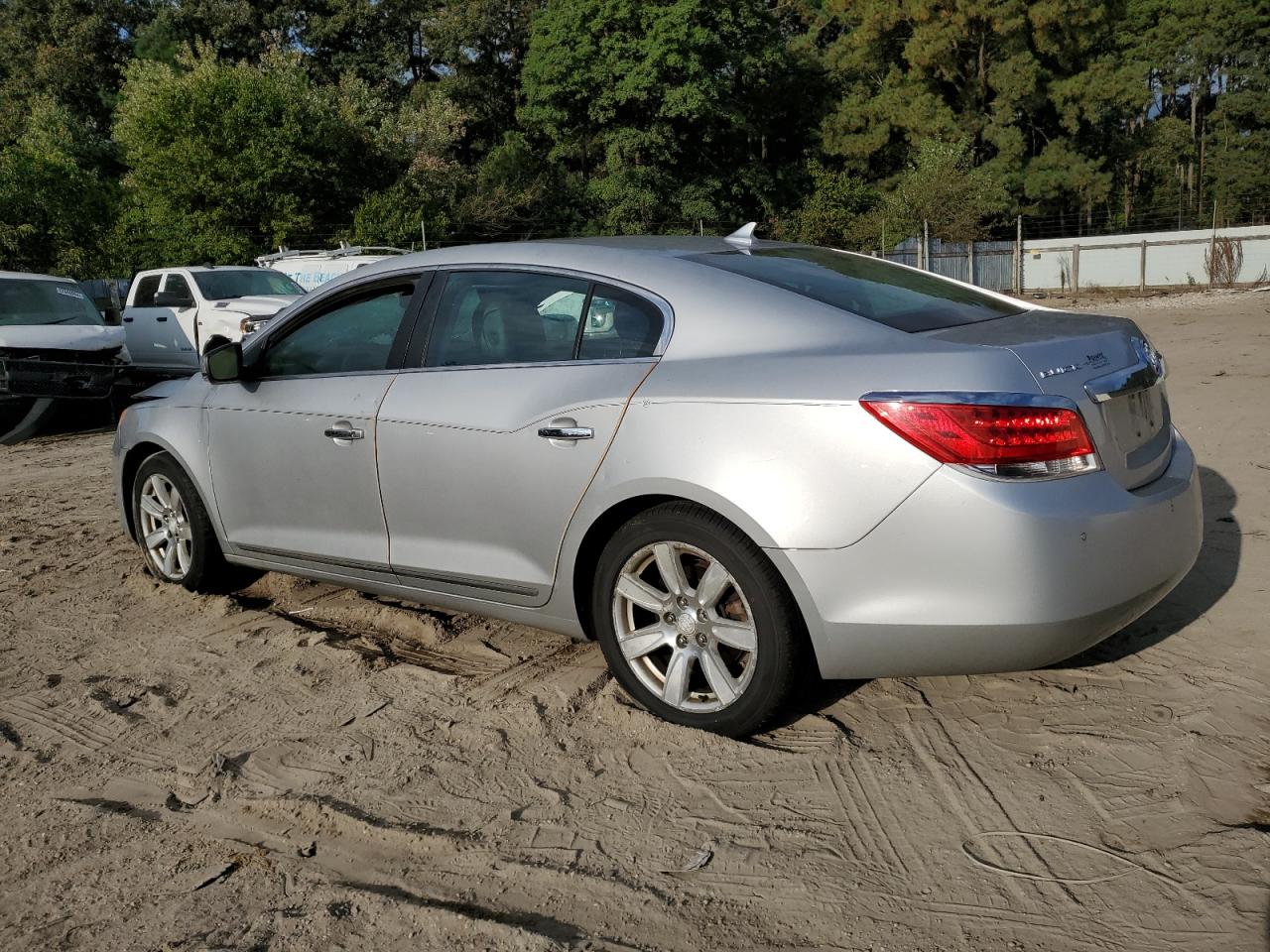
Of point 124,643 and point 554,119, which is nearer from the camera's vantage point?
point 124,643

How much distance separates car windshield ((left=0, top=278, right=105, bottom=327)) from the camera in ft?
40.2

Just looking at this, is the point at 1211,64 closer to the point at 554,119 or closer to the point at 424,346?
the point at 554,119

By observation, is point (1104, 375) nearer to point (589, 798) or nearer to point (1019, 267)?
point (589, 798)

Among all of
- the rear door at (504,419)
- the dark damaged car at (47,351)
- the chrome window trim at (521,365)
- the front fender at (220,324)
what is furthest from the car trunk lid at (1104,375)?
the front fender at (220,324)

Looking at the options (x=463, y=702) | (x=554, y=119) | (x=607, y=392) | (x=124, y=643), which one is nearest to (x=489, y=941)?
(x=463, y=702)

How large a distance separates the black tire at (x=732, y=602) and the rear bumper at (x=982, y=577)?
0.07m

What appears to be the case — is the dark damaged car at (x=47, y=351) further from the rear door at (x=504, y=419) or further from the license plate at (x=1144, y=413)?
the license plate at (x=1144, y=413)

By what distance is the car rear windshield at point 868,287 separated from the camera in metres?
3.50

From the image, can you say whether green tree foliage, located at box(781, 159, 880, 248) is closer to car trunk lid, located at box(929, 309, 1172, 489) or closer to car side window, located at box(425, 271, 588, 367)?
car side window, located at box(425, 271, 588, 367)

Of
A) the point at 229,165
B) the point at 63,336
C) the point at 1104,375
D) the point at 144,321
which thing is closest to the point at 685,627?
the point at 1104,375

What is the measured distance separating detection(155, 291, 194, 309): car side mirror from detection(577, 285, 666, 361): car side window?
12451mm

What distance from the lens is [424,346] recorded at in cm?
411

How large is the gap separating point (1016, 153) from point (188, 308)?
40.2 meters

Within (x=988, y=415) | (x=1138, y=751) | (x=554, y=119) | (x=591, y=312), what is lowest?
(x=1138, y=751)
